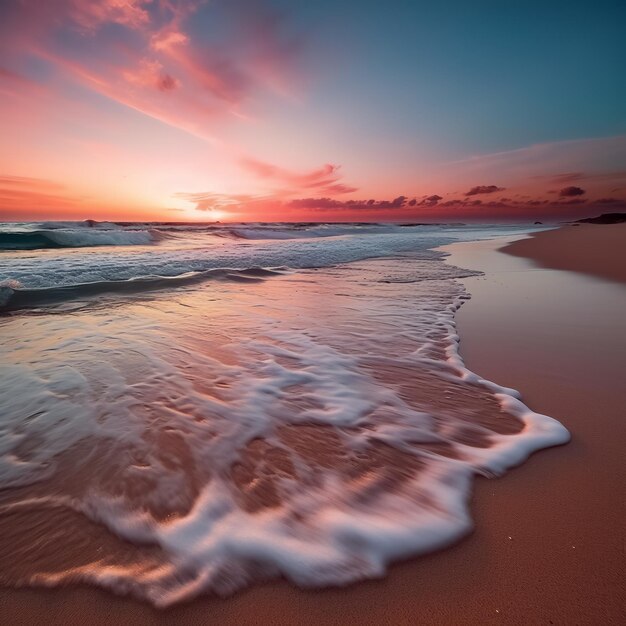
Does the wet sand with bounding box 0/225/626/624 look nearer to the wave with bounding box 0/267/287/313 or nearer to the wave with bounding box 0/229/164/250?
the wave with bounding box 0/267/287/313

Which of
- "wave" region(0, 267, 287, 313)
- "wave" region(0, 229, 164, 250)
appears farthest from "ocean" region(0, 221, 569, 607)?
"wave" region(0, 229, 164, 250)

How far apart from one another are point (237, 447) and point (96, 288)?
6251mm

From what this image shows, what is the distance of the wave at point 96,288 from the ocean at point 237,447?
62.4 inches

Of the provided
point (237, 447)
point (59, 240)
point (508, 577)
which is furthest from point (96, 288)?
point (59, 240)

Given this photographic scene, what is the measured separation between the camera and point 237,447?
2.16 meters

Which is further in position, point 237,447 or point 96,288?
point 96,288

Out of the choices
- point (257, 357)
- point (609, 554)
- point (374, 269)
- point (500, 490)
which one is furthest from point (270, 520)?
point (374, 269)

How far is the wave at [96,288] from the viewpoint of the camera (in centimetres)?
596

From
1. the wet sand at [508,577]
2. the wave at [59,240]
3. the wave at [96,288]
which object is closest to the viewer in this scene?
the wet sand at [508,577]

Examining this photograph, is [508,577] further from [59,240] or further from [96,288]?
[59,240]

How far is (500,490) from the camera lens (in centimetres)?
172

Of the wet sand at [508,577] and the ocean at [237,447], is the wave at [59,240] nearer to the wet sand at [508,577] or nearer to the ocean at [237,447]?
the ocean at [237,447]

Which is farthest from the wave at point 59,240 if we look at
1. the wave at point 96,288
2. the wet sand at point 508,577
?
the wet sand at point 508,577

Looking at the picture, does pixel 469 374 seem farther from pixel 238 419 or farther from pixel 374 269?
Result: pixel 374 269
